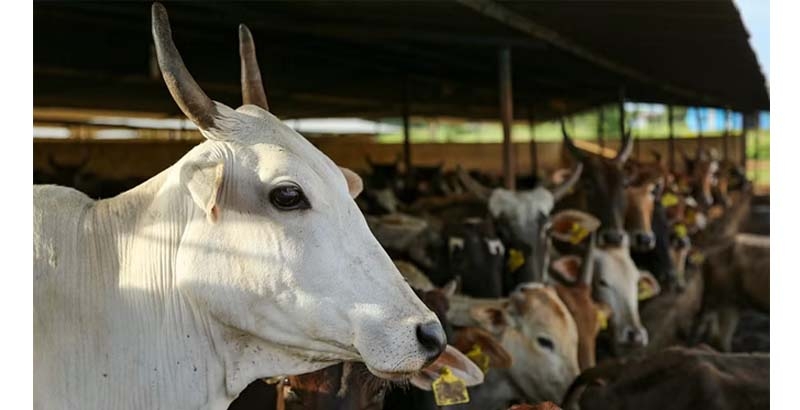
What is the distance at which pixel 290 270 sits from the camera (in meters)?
2.14

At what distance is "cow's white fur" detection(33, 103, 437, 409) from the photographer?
2137 millimetres

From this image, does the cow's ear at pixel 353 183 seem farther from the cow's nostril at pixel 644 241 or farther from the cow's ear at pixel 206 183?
the cow's nostril at pixel 644 241

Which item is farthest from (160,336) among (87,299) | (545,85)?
(545,85)

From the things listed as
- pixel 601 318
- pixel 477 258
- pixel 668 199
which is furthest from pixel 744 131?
pixel 601 318

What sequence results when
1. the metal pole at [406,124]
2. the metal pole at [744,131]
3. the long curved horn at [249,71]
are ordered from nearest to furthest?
the long curved horn at [249,71] → the metal pole at [406,124] → the metal pole at [744,131]

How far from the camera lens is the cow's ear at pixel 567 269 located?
6.81m

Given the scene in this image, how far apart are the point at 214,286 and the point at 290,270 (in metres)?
0.20

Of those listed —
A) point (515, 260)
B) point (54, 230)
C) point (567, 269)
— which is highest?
point (54, 230)

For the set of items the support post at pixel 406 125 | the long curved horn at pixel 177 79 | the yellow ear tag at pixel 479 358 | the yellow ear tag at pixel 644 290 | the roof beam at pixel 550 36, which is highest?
the roof beam at pixel 550 36

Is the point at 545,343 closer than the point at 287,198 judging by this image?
No

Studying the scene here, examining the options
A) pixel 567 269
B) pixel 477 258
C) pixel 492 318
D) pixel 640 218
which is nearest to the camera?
pixel 492 318

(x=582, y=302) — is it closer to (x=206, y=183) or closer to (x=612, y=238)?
(x=612, y=238)

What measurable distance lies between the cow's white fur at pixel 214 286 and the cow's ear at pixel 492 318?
270 centimetres

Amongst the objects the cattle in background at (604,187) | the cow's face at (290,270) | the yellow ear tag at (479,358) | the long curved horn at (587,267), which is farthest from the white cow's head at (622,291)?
the cow's face at (290,270)
